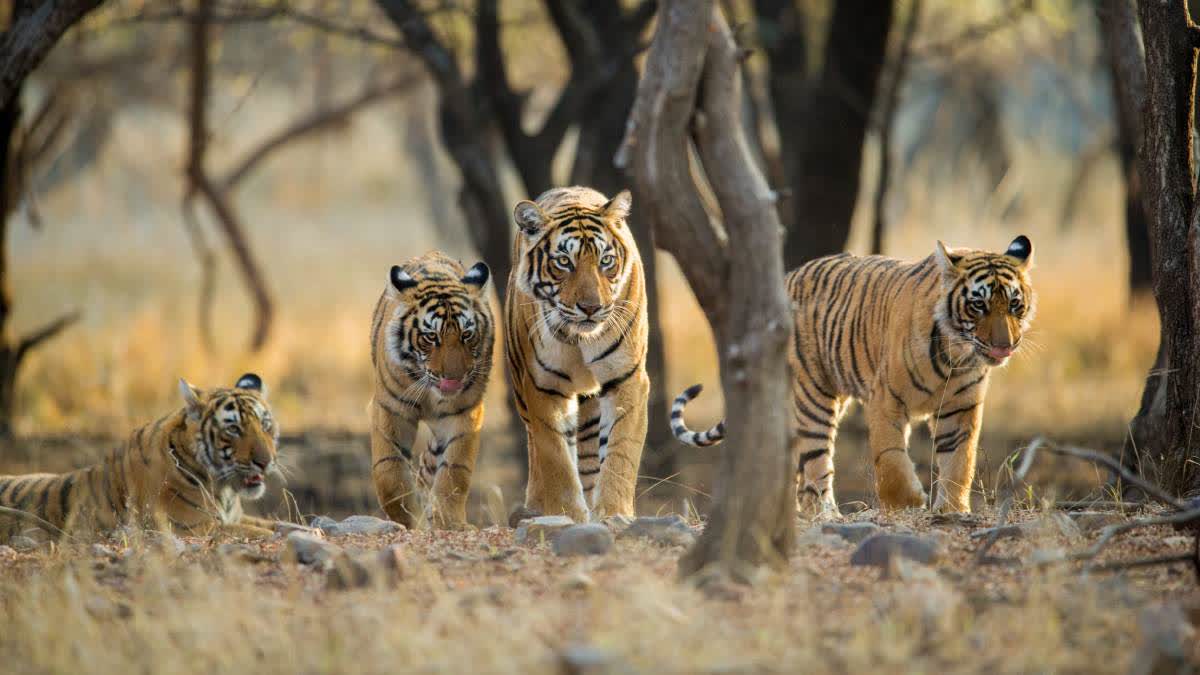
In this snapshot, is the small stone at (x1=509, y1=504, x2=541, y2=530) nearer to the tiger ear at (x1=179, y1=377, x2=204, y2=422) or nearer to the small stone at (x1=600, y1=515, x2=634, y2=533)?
the small stone at (x1=600, y1=515, x2=634, y2=533)

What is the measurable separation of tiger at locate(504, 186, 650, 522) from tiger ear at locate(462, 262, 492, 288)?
0.68 ft

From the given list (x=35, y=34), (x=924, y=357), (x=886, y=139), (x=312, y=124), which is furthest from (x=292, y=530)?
(x=312, y=124)

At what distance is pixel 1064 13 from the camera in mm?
12055

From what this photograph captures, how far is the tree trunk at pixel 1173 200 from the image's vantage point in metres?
5.15

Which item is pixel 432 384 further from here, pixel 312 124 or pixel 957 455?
pixel 312 124

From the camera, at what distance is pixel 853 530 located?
15.1 feet

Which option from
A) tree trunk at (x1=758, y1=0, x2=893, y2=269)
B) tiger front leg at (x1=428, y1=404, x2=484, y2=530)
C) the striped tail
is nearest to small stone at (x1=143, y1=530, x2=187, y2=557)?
tiger front leg at (x1=428, y1=404, x2=484, y2=530)

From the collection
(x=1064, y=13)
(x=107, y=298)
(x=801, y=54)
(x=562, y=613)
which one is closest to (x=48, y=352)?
(x=107, y=298)

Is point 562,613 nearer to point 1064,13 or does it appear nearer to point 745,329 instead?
point 745,329

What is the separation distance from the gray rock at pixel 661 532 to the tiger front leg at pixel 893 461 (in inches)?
49.6

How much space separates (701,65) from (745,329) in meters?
0.71

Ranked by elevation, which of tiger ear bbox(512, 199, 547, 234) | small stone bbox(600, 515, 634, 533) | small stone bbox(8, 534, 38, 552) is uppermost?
tiger ear bbox(512, 199, 547, 234)

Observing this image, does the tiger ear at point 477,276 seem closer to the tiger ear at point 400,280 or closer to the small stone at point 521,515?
the tiger ear at point 400,280

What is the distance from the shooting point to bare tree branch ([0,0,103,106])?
20.2 feet
